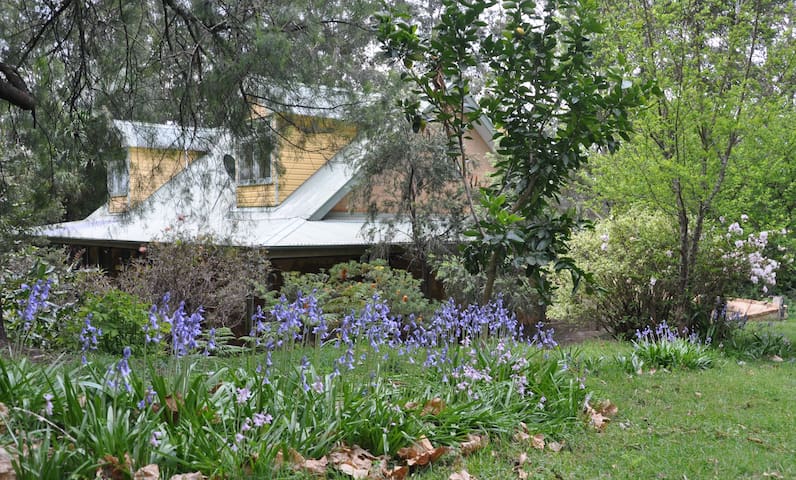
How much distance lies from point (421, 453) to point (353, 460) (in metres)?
0.43

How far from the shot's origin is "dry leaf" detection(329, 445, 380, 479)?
10.8 feet

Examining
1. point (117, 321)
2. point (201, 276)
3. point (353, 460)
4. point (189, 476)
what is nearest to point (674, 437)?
point (353, 460)

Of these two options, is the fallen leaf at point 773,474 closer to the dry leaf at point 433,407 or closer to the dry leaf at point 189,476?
the dry leaf at point 433,407

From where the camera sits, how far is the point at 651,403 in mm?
5508

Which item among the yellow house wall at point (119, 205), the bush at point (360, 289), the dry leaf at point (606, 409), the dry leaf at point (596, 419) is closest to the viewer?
the dry leaf at point (596, 419)

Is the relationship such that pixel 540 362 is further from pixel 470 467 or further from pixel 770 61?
pixel 770 61

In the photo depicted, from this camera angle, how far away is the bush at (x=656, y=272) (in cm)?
930

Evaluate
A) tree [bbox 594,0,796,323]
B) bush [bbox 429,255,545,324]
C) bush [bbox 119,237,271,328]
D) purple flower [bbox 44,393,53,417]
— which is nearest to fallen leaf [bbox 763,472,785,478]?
purple flower [bbox 44,393,53,417]

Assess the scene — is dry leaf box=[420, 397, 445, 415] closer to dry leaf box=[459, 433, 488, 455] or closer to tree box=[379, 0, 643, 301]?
dry leaf box=[459, 433, 488, 455]

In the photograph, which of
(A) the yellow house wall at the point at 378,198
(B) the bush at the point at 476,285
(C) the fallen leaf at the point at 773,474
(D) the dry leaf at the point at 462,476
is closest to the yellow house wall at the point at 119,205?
(A) the yellow house wall at the point at 378,198

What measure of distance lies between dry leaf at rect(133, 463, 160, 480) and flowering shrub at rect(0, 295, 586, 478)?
0.16 feet

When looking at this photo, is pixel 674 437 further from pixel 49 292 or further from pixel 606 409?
pixel 49 292

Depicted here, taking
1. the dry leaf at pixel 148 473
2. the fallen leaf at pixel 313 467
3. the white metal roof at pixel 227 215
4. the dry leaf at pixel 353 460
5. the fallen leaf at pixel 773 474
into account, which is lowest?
the fallen leaf at pixel 773 474

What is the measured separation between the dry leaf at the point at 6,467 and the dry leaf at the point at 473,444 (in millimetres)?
2331
